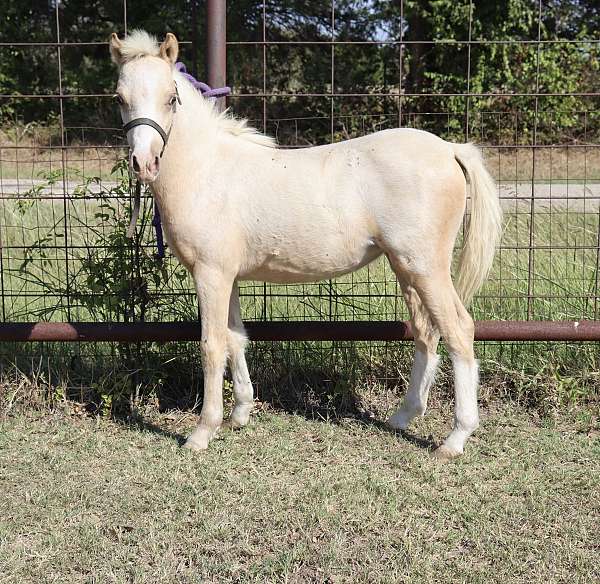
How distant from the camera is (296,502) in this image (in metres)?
3.50

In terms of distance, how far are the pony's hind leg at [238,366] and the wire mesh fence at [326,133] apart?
0.56m

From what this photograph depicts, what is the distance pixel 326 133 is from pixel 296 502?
269 inches

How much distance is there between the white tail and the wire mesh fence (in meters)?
0.53

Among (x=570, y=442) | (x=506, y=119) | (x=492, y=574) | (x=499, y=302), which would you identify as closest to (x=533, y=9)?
(x=506, y=119)

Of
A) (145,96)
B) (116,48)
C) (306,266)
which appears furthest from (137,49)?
(306,266)

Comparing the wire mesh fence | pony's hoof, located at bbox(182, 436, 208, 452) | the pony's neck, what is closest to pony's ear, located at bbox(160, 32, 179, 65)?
the pony's neck

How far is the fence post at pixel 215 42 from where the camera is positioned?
436cm

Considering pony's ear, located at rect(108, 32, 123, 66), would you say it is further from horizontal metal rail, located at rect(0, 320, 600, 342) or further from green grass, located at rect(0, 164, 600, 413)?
horizontal metal rail, located at rect(0, 320, 600, 342)

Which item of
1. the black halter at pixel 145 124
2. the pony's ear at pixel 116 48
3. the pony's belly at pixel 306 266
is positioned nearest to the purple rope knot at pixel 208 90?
the pony's ear at pixel 116 48

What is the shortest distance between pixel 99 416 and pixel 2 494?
3.43ft

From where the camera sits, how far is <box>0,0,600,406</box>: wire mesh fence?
15.4 ft

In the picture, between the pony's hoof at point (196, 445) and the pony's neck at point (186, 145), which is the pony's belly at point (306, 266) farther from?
the pony's hoof at point (196, 445)

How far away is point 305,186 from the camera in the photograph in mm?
3914

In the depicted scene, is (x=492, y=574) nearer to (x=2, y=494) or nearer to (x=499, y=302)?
(x=2, y=494)
